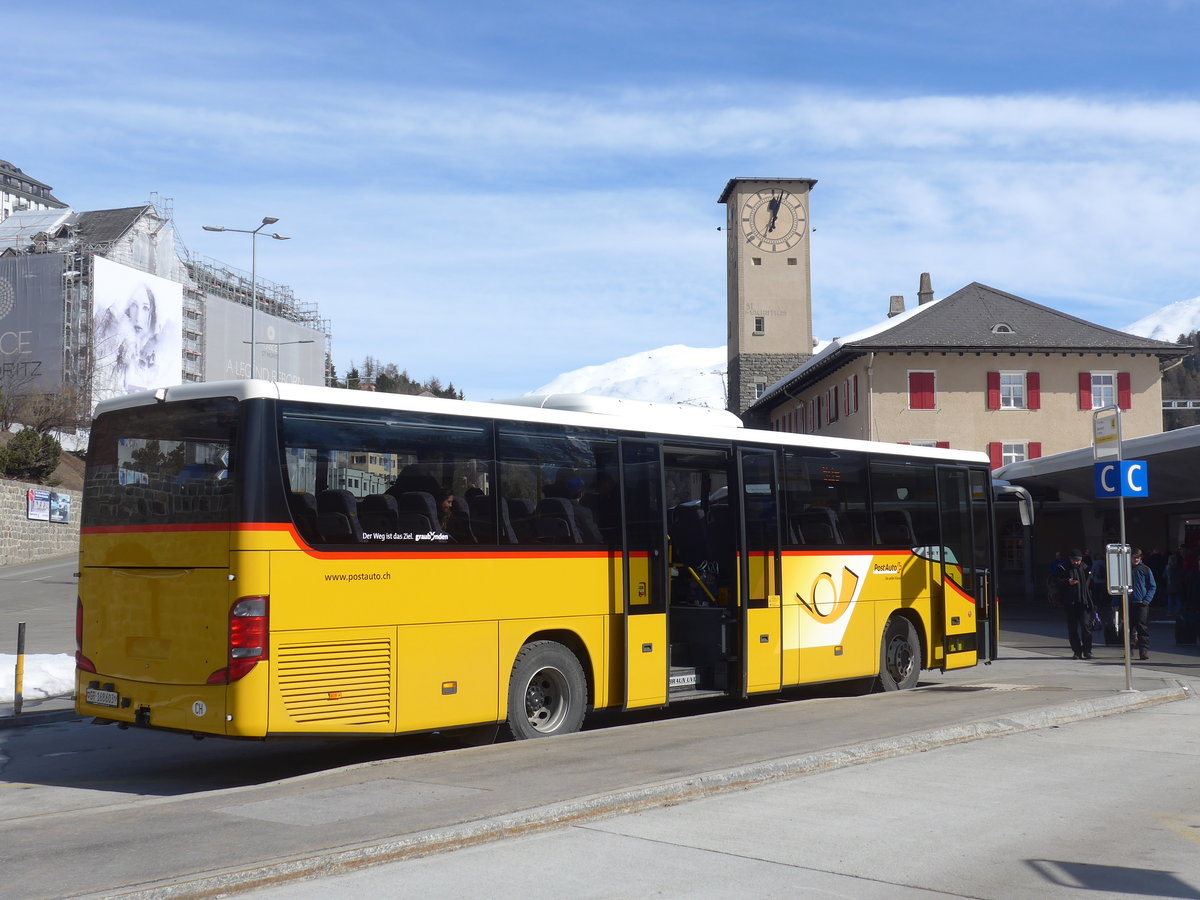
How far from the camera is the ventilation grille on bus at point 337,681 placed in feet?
30.5

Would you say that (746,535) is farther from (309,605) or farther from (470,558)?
(309,605)

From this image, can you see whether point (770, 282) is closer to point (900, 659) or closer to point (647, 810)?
point (900, 659)

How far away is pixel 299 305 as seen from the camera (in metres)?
98.6

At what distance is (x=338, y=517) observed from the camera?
9703 mm

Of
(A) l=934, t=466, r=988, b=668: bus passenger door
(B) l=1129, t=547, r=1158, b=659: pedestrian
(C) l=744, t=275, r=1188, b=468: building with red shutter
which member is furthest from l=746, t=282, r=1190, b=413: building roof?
(A) l=934, t=466, r=988, b=668: bus passenger door

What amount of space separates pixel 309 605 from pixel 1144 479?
1114cm

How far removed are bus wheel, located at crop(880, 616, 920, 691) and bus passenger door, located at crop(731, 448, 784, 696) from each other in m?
2.24

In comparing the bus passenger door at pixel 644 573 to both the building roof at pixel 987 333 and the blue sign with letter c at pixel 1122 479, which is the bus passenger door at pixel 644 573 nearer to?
the blue sign with letter c at pixel 1122 479

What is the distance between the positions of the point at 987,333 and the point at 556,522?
4498 centimetres

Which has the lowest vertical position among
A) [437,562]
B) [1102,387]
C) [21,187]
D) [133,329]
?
[437,562]

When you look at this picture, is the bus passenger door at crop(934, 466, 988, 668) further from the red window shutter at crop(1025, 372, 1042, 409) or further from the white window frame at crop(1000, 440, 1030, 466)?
the red window shutter at crop(1025, 372, 1042, 409)

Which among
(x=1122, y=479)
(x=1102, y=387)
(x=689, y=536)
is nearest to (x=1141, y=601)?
(x=1122, y=479)

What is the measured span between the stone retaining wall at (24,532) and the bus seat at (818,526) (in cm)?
3802

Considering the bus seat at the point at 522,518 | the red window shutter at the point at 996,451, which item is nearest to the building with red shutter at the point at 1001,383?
the red window shutter at the point at 996,451
